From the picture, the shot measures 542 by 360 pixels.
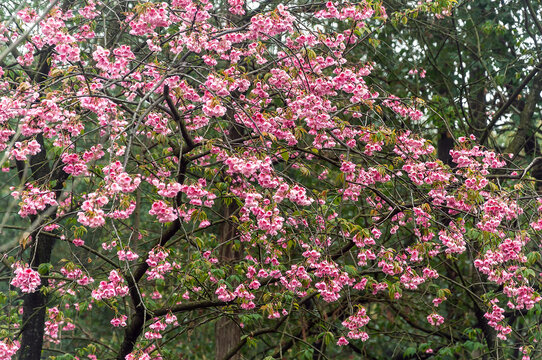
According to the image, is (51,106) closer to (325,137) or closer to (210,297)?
(325,137)

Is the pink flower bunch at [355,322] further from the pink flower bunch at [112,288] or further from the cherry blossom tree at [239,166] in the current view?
the pink flower bunch at [112,288]

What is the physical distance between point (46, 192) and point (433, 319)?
399 cm

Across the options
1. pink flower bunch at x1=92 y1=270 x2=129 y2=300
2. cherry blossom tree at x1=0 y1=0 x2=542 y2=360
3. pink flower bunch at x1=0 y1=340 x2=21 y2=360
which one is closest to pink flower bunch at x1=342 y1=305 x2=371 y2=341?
cherry blossom tree at x1=0 y1=0 x2=542 y2=360

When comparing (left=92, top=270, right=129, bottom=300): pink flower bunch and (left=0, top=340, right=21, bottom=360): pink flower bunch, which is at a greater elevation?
(left=92, top=270, right=129, bottom=300): pink flower bunch

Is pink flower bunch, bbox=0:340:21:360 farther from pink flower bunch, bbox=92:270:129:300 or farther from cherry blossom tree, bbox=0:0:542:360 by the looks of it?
pink flower bunch, bbox=92:270:129:300

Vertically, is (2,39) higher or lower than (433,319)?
higher

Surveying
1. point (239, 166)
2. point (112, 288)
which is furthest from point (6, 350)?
point (239, 166)

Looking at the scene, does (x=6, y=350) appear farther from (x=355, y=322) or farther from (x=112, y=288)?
(x=355, y=322)

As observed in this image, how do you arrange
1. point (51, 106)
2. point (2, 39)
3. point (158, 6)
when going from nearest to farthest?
point (51, 106) < point (158, 6) < point (2, 39)

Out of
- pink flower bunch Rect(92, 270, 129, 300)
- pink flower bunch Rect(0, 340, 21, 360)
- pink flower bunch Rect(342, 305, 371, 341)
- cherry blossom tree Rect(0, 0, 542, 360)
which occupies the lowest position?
pink flower bunch Rect(0, 340, 21, 360)

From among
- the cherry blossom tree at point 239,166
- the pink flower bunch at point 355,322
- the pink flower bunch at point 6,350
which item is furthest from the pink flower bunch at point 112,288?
the pink flower bunch at point 355,322

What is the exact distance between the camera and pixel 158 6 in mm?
4539

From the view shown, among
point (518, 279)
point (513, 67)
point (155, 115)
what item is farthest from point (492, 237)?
point (513, 67)

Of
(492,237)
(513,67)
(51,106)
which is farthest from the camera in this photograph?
(513,67)
